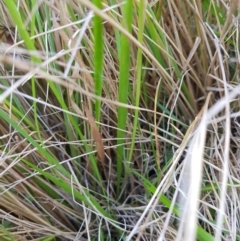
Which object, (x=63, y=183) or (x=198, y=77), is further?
(x=198, y=77)

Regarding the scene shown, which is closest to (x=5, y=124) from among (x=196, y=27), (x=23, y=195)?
(x=23, y=195)

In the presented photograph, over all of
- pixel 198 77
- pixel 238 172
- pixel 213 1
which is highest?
pixel 213 1

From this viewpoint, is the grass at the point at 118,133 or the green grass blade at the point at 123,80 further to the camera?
the grass at the point at 118,133

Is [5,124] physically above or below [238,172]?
above

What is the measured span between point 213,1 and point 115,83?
19 cm

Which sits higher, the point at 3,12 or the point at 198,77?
the point at 3,12

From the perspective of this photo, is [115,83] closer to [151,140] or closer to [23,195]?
[151,140]

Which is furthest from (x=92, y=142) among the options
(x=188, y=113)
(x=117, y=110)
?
(x=188, y=113)

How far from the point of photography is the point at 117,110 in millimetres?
587

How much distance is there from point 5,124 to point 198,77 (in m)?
0.32

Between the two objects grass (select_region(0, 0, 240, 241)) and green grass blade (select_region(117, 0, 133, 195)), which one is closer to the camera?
green grass blade (select_region(117, 0, 133, 195))

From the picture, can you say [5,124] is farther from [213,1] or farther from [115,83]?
[213,1]

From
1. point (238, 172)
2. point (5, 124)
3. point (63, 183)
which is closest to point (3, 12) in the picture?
point (5, 124)

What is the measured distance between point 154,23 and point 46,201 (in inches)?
12.4
